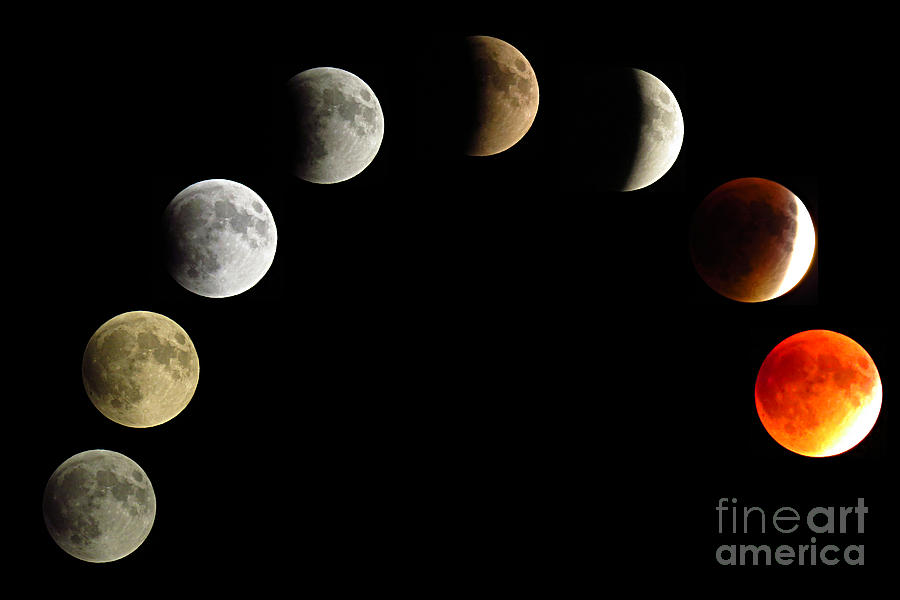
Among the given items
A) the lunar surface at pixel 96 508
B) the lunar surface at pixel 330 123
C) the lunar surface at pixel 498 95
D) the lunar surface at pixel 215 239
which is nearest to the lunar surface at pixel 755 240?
the lunar surface at pixel 498 95

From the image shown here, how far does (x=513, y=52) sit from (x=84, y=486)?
443cm

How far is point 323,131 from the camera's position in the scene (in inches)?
235

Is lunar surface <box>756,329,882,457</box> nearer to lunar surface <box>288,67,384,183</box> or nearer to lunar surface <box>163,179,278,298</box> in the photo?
lunar surface <box>288,67,384,183</box>

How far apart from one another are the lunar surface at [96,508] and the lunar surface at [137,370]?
392mm

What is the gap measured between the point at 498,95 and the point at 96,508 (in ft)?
13.4

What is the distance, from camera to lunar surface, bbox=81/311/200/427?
5730 mm

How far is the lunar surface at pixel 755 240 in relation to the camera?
19.2 feet

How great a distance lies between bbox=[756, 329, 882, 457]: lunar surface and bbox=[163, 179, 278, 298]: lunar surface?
12.7 ft

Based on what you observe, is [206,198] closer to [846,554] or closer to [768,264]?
[768,264]

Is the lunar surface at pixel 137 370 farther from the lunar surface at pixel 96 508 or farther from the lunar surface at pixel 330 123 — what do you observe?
the lunar surface at pixel 330 123

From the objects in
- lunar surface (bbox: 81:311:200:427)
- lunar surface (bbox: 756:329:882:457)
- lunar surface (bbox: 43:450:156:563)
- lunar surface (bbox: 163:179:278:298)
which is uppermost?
lunar surface (bbox: 163:179:278:298)

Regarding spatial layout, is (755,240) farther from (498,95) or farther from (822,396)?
(498,95)

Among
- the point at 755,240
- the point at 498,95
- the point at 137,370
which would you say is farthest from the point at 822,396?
the point at 137,370

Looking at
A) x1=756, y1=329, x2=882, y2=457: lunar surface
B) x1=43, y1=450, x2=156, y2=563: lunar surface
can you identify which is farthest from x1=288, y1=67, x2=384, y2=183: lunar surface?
x1=756, y1=329, x2=882, y2=457: lunar surface
